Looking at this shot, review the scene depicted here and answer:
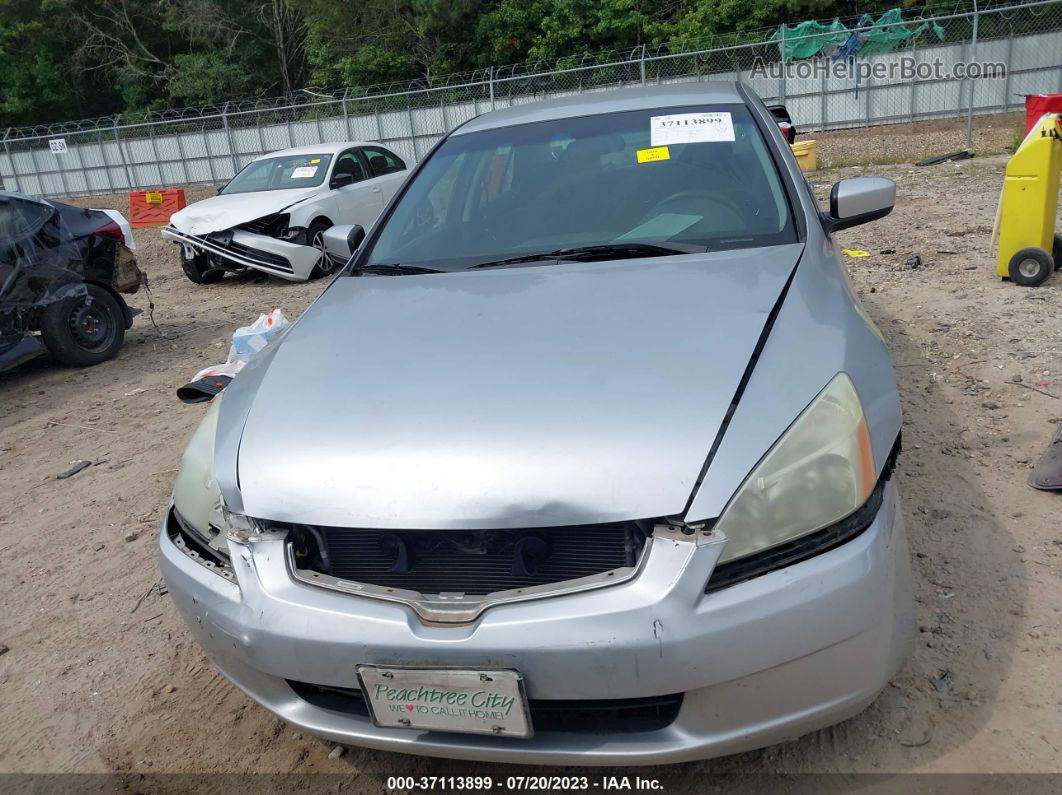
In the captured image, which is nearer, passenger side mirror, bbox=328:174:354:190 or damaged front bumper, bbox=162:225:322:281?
damaged front bumper, bbox=162:225:322:281

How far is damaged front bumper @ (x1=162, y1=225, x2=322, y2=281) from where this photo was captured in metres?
8.70

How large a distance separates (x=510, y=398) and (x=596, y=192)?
130 cm

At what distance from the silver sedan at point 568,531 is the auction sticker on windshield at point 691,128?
3.15 feet

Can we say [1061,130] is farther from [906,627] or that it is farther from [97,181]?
[97,181]

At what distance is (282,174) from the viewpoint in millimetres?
9914

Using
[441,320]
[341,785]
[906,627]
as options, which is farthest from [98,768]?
[906,627]

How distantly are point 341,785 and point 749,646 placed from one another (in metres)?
1.14

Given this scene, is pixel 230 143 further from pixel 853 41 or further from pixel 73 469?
pixel 73 469

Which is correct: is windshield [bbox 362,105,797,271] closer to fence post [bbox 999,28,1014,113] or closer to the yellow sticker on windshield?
the yellow sticker on windshield

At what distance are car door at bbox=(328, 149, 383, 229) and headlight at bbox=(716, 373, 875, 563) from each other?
8539 millimetres

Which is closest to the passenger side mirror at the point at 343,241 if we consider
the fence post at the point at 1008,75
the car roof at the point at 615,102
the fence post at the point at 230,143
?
the car roof at the point at 615,102

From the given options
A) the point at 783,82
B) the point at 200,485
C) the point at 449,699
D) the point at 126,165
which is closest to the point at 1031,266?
the point at 449,699

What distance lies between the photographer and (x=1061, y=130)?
209 inches

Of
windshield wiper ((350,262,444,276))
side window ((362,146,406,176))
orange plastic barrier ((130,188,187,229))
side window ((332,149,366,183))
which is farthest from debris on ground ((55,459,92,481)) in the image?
orange plastic barrier ((130,188,187,229))
